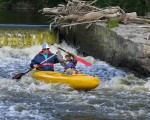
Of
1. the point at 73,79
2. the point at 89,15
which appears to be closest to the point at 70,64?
the point at 73,79

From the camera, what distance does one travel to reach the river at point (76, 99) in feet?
26.2

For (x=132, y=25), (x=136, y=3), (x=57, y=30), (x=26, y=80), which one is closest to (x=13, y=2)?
(x=136, y=3)

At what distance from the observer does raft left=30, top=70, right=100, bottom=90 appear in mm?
9594

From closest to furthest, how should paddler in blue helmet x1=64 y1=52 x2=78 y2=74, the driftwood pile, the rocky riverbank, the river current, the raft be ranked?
the river current < the raft < paddler in blue helmet x1=64 y1=52 x2=78 y2=74 < the rocky riverbank < the driftwood pile

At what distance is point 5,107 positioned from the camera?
840 cm

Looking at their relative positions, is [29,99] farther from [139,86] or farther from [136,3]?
[136,3]

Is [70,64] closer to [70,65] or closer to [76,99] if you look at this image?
[70,65]

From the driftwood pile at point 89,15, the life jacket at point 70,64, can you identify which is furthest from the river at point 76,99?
the driftwood pile at point 89,15

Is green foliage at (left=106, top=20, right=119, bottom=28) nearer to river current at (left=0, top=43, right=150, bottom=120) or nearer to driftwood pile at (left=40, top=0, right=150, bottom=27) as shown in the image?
driftwood pile at (left=40, top=0, right=150, bottom=27)

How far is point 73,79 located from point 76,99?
75 cm

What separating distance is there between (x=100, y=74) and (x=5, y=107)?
4.27 m

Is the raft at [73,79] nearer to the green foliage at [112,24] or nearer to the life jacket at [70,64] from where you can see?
the life jacket at [70,64]

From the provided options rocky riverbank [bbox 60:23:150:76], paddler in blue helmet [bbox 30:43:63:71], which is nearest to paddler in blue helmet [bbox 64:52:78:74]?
paddler in blue helmet [bbox 30:43:63:71]

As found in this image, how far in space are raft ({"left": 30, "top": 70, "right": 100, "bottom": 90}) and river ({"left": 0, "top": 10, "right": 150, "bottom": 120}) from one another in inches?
4.7
